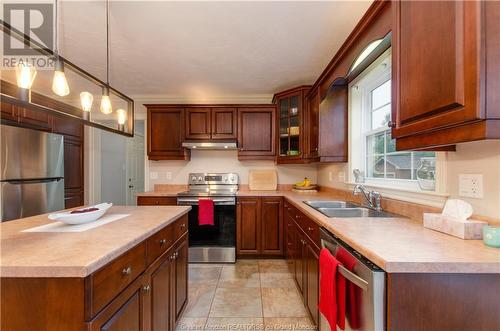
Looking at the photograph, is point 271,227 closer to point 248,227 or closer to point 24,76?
point 248,227

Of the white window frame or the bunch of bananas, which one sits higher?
the white window frame

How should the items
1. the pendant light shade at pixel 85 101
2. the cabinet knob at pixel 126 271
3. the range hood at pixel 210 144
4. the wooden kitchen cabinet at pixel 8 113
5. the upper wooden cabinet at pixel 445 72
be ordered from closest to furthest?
the upper wooden cabinet at pixel 445 72 → the cabinet knob at pixel 126 271 → the pendant light shade at pixel 85 101 → the wooden kitchen cabinet at pixel 8 113 → the range hood at pixel 210 144

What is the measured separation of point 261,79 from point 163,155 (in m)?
1.80

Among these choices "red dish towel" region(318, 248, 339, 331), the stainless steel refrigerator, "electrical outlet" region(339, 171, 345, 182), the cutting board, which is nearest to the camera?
"red dish towel" region(318, 248, 339, 331)

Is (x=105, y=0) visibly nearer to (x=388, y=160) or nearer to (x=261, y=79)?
(x=261, y=79)

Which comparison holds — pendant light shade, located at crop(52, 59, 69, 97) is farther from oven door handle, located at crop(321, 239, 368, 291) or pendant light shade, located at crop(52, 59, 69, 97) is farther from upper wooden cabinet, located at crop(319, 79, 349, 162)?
upper wooden cabinet, located at crop(319, 79, 349, 162)

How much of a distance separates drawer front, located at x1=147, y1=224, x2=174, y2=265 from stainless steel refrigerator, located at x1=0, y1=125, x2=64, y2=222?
2167 millimetres

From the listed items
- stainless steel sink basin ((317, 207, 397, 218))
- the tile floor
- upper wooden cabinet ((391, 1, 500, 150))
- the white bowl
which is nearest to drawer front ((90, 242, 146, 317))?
the white bowl

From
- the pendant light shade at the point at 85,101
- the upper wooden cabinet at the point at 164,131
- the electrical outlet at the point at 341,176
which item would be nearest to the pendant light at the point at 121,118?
the pendant light shade at the point at 85,101

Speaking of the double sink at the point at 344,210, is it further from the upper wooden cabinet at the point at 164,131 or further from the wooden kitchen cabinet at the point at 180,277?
the upper wooden cabinet at the point at 164,131

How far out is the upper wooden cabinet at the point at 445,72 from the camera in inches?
28.3

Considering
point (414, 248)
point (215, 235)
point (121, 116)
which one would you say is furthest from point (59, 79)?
point (215, 235)

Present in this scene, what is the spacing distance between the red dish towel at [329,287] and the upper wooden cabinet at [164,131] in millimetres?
2677

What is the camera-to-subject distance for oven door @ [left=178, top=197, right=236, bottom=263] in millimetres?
2943
